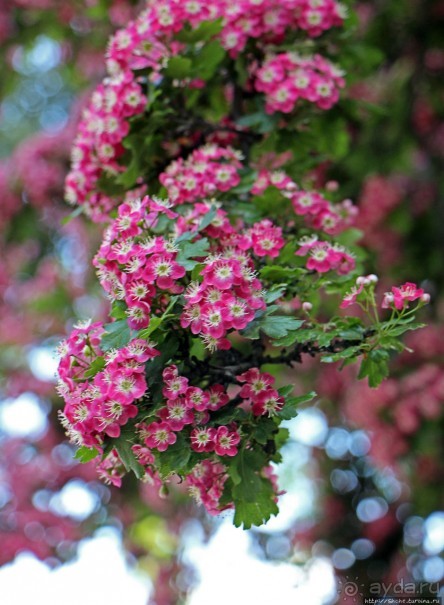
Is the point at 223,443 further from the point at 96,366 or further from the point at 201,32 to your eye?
the point at 201,32

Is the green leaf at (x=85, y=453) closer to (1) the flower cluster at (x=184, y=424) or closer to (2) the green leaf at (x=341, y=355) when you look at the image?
(1) the flower cluster at (x=184, y=424)

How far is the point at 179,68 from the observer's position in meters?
2.34

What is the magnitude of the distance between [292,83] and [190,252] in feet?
2.97

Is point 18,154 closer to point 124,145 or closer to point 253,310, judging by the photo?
point 124,145

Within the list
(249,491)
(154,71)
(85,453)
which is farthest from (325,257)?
(154,71)

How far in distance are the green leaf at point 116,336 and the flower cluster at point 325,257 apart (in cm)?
51

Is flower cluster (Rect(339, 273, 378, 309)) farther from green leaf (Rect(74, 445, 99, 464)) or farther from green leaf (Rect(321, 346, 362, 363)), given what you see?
green leaf (Rect(74, 445, 99, 464))

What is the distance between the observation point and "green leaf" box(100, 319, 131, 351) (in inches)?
63.7

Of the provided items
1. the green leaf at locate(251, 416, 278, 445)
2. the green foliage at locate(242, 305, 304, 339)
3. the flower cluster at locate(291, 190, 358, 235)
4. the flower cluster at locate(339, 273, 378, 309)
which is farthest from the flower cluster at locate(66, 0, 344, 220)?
the green leaf at locate(251, 416, 278, 445)

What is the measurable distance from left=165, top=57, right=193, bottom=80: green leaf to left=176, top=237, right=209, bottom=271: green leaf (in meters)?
0.78

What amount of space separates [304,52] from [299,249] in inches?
35.5

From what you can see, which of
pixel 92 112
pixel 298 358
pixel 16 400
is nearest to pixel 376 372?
pixel 298 358

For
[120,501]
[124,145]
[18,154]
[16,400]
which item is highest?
[124,145]

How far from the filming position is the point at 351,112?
276cm
